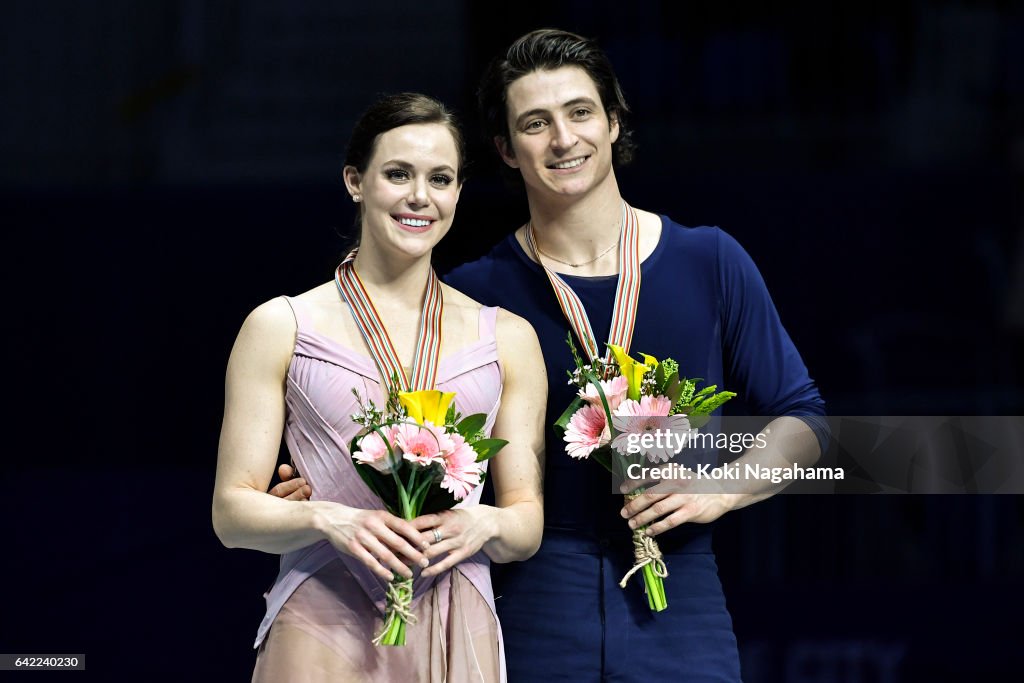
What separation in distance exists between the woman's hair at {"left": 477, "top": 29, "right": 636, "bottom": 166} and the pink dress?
78 cm

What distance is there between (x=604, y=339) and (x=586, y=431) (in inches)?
12.3

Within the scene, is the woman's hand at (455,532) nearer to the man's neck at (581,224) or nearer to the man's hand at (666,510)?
the man's hand at (666,510)

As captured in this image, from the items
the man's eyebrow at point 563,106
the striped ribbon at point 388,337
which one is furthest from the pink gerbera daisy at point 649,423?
the man's eyebrow at point 563,106

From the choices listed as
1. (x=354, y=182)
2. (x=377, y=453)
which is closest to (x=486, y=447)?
(x=377, y=453)

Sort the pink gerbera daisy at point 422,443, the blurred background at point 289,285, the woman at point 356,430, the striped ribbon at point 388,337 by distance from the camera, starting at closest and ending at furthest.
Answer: the pink gerbera daisy at point 422,443 → the woman at point 356,430 → the striped ribbon at point 388,337 → the blurred background at point 289,285

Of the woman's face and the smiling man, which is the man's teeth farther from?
the woman's face

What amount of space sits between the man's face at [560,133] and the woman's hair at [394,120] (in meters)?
0.28

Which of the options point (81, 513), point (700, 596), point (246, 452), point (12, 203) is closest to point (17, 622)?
point (81, 513)

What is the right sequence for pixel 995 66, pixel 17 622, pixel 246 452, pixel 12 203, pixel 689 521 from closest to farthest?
1. pixel 246 452
2. pixel 689 521
3. pixel 17 622
4. pixel 12 203
5. pixel 995 66

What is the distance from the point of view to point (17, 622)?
4.12m

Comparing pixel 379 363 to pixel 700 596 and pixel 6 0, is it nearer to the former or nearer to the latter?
pixel 700 596

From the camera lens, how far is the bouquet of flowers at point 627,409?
8.80ft

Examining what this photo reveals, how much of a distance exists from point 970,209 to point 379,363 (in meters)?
2.78

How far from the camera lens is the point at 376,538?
7.86ft
